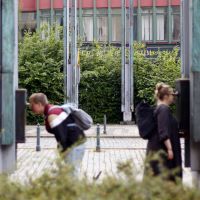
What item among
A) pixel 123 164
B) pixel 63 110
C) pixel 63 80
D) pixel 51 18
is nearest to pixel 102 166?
pixel 63 110

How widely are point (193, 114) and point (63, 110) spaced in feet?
5.95

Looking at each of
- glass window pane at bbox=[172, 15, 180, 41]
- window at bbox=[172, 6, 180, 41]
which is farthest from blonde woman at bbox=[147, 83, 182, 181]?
glass window pane at bbox=[172, 15, 180, 41]

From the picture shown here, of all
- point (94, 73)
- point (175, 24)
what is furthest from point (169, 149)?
point (175, 24)

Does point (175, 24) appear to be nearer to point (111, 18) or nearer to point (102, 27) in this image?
point (111, 18)

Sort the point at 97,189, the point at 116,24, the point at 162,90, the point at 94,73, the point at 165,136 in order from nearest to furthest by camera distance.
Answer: the point at 97,189 → the point at 165,136 → the point at 162,90 → the point at 94,73 → the point at 116,24

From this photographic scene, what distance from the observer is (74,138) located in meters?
8.09

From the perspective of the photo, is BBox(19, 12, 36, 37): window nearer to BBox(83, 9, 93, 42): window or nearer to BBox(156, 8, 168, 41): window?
BBox(83, 9, 93, 42): window

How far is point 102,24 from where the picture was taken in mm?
51219

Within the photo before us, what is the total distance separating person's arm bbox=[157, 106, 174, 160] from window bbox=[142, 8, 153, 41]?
43.3 m

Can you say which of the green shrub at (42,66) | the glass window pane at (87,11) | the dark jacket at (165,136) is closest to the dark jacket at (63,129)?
the dark jacket at (165,136)

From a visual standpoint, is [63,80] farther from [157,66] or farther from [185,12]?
[185,12]

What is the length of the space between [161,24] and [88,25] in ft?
19.1

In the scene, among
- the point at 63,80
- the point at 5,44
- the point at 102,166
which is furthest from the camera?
the point at 63,80

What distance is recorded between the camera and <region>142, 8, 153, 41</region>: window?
50781 mm
